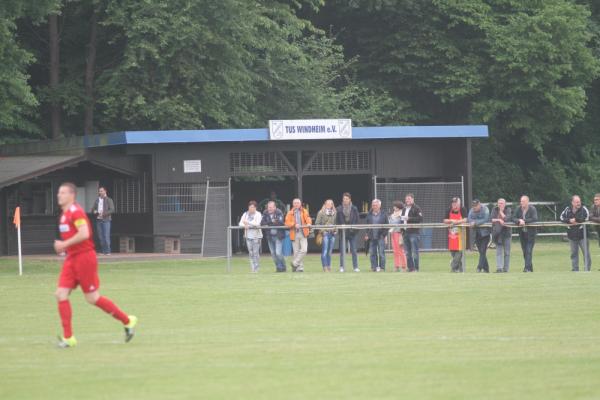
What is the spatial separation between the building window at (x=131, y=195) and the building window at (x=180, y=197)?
479 millimetres

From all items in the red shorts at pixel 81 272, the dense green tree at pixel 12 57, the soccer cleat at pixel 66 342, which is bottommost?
the soccer cleat at pixel 66 342

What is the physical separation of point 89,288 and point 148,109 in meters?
30.0

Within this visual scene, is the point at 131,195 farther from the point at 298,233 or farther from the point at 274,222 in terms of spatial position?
the point at 298,233

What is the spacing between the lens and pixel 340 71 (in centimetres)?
5203

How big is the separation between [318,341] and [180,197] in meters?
23.5

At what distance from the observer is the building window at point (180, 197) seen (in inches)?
1441

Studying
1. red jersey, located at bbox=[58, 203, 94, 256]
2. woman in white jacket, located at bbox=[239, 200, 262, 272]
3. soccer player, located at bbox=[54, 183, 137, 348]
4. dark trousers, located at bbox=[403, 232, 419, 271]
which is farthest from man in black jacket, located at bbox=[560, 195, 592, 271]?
red jersey, located at bbox=[58, 203, 94, 256]

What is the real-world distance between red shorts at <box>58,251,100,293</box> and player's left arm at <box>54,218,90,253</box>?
0.20 metres

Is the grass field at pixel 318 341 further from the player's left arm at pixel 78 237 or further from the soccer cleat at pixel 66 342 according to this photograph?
the player's left arm at pixel 78 237

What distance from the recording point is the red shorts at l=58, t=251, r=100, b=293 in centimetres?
1328

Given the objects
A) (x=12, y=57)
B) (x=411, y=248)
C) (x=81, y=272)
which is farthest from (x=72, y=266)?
(x=12, y=57)

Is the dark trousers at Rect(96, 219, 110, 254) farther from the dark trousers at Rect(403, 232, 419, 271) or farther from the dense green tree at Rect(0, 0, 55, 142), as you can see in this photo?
the dark trousers at Rect(403, 232, 419, 271)

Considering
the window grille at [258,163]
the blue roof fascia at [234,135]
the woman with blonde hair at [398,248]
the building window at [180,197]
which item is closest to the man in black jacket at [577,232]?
the woman with blonde hair at [398,248]

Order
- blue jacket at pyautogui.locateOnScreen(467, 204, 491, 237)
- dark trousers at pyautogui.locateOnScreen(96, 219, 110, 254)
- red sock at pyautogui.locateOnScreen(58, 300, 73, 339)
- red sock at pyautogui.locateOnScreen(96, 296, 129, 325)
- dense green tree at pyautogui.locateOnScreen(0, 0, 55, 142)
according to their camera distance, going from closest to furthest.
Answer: red sock at pyautogui.locateOnScreen(58, 300, 73, 339)
red sock at pyautogui.locateOnScreen(96, 296, 129, 325)
blue jacket at pyautogui.locateOnScreen(467, 204, 491, 237)
dark trousers at pyautogui.locateOnScreen(96, 219, 110, 254)
dense green tree at pyautogui.locateOnScreen(0, 0, 55, 142)
